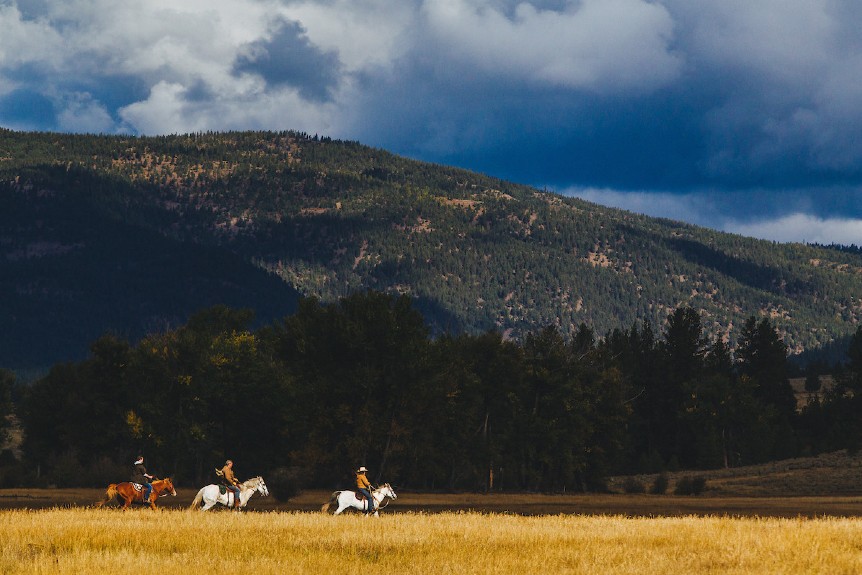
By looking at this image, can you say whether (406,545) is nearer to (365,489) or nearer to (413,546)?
(413,546)

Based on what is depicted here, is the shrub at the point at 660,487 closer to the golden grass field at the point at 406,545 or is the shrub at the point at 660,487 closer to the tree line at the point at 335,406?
the tree line at the point at 335,406

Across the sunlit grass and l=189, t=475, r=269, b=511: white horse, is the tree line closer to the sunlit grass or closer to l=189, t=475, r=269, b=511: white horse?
l=189, t=475, r=269, b=511: white horse

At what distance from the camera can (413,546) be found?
91.5 feet

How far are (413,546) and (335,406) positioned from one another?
5593cm

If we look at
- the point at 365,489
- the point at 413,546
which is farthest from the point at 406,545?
the point at 365,489

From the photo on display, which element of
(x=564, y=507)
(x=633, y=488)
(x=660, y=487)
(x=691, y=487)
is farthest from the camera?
(x=633, y=488)

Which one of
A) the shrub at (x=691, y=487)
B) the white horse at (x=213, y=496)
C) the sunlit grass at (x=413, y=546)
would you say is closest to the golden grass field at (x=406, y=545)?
the sunlit grass at (x=413, y=546)

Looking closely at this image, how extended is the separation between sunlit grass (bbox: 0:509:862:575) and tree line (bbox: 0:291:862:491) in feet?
158

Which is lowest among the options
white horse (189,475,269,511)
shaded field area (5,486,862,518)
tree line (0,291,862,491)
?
shaded field area (5,486,862,518)

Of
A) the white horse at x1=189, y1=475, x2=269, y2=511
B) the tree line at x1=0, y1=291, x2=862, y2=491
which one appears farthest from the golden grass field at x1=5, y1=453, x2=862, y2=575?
the tree line at x1=0, y1=291, x2=862, y2=491

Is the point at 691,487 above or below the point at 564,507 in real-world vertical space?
above

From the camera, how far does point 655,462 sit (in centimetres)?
12712

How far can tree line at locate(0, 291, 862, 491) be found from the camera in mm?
83688

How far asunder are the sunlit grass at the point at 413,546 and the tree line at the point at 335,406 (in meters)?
48.1
